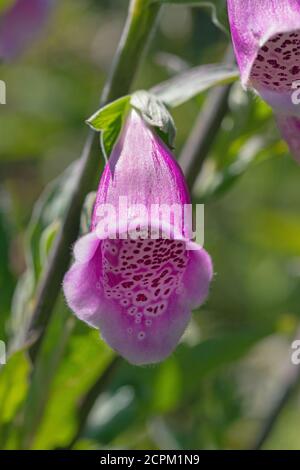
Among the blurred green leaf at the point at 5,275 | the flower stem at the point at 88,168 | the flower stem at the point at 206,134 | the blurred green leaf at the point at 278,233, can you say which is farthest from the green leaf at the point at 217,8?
the blurred green leaf at the point at 278,233

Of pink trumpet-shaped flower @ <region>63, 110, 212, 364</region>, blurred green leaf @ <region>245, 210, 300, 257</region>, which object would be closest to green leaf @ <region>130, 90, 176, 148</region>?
pink trumpet-shaped flower @ <region>63, 110, 212, 364</region>

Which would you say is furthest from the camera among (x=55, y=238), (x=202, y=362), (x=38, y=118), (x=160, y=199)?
(x=38, y=118)

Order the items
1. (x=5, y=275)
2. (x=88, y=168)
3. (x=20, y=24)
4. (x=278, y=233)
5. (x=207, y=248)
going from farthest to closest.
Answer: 1. (x=278, y=233)
2. (x=207, y=248)
3. (x=20, y=24)
4. (x=5, y=275)
5. (x=88, y=168)

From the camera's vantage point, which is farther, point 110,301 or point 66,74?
point 66,74

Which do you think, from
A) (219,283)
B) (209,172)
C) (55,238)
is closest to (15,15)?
(209,172)

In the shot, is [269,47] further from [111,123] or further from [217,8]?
[111,123]

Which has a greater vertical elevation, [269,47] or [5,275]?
[269,47]

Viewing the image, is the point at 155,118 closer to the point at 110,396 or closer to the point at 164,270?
the point at 164,270

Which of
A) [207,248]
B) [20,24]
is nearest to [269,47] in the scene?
[20,24]

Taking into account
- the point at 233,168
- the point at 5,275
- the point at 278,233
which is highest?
the point at 233,168
